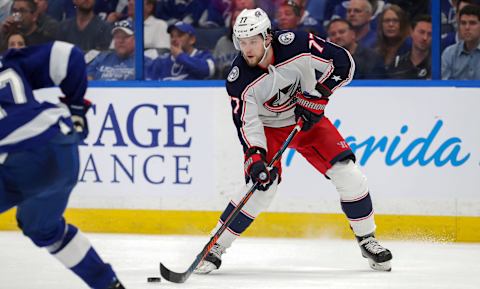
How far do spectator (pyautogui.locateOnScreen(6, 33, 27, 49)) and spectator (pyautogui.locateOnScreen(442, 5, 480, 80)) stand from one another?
253 centimetres

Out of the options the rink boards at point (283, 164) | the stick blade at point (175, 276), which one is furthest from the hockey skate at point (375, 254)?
the rink boards at point (283, 164)

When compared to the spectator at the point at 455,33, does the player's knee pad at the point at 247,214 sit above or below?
below

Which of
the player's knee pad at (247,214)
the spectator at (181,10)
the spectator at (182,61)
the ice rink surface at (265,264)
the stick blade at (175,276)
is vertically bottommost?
the ice rink surface at (265,264)

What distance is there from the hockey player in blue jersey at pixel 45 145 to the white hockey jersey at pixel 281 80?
1.26m

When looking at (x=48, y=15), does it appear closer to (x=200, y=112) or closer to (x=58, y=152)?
(x=200, y=112)

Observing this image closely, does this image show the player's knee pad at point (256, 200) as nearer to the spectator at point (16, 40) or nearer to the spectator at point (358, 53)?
the spectator at point (358, 53)

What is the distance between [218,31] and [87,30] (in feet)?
2.64

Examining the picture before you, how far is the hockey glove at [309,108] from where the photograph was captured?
14.8 feet

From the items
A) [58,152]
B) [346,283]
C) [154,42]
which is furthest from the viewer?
[154,42]

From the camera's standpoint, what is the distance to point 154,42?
6324 mm

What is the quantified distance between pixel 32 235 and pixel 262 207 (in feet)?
5.11

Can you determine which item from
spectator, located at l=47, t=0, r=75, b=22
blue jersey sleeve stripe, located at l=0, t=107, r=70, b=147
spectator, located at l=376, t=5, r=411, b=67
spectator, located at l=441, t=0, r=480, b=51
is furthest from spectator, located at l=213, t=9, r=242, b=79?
blue jersey sleeve stripe, located at l=0, t=107, r=70, b=147

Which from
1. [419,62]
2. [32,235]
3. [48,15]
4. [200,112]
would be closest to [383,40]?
[419,62]

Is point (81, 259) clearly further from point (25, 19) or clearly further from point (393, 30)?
point (25, 19)
